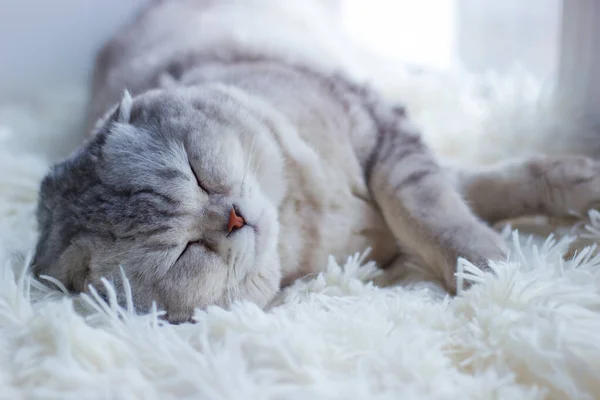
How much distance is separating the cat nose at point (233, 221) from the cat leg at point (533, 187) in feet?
1.71

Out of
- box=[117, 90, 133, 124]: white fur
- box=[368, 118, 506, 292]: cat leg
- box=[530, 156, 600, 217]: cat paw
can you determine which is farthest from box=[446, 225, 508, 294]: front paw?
box=[117, 90, 133, 124]: white fur

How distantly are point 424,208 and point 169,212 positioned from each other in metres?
0.43

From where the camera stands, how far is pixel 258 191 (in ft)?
2.97

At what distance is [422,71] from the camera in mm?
1858

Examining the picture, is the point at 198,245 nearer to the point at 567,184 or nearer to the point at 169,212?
the point at 169,212

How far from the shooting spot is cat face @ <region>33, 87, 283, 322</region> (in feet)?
2.59

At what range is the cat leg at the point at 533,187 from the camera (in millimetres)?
1008

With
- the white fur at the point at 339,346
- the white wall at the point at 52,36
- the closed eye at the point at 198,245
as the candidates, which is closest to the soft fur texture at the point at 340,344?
the white fur at the point at 339,346

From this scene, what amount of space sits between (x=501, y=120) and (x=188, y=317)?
40.3 inches

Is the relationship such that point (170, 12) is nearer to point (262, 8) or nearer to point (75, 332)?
point (262, 8)

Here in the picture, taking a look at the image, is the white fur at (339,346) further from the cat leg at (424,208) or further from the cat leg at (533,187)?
the cat leg at (533,187)

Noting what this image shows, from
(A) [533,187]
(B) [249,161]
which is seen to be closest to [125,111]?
(B) [249,161]

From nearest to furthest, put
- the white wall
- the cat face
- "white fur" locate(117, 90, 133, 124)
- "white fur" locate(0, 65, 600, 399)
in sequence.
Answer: "white fur" locate(0, 65, 600, 399) < the cat face < "white fur" locate(117, 90, 133, 124) < the white wall

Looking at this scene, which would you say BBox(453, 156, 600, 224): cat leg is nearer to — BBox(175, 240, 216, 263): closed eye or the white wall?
BBox(175, 240, 216, 263): closed eye
